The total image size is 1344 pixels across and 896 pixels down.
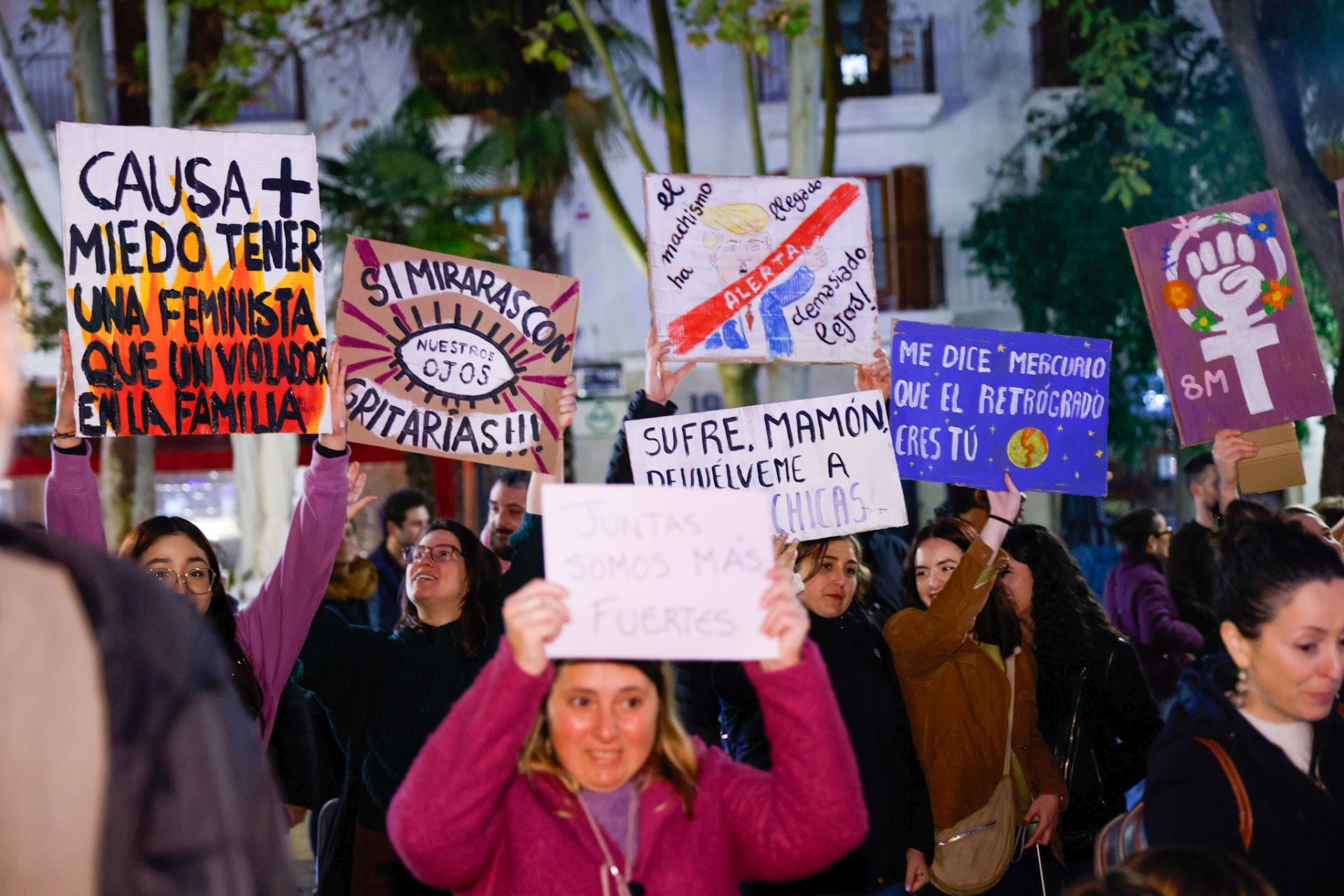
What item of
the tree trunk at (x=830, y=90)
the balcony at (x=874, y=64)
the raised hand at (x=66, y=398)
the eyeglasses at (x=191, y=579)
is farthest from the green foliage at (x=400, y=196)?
the eyeglasses at (x=191, y=579)

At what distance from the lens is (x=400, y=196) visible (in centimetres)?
1549

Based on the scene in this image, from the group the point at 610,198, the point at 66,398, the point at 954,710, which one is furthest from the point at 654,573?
the point at 610,198

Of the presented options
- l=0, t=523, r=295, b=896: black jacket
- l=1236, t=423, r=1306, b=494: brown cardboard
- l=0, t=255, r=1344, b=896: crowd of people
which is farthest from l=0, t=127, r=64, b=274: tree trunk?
l=0, t=523, r=295, b=896: black jacket

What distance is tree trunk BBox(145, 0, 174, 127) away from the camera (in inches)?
480

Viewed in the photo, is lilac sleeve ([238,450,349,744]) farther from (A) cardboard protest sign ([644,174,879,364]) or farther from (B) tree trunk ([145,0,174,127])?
(B) tree trunk ([145,0,174,127])

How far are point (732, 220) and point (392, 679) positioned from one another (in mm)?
2339

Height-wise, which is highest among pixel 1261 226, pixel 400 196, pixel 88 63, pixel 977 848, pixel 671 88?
pixel 88 63

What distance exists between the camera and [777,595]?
2.73m

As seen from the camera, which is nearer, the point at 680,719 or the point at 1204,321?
the point at 680,719

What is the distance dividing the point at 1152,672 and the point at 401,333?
14.3 feet

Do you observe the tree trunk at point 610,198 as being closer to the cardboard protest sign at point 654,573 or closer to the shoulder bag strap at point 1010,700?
the shoulder bag strap at point 1010,700

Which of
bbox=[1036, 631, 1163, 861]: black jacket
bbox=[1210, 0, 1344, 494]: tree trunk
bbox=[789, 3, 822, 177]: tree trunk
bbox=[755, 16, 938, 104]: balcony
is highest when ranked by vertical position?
bbox=[755, 16, 938, 104]: balcony

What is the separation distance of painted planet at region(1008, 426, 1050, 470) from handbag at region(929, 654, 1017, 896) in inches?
54.2

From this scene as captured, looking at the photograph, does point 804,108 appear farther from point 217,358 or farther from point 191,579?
point 191,579
